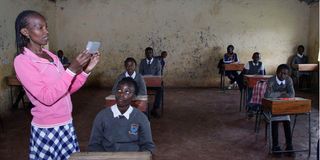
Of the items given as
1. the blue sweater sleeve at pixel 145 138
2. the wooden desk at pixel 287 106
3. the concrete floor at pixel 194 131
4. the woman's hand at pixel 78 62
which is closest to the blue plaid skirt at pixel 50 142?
the woman's hand at pixel 78 62

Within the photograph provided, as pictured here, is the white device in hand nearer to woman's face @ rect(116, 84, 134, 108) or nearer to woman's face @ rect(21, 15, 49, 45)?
woman's face @ rect(21, 15, 49, 45)

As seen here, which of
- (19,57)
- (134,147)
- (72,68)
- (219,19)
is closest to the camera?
(72,68)

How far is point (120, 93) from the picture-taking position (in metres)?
2.39

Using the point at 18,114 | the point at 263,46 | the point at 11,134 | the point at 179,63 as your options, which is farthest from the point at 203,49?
the point at 11,134

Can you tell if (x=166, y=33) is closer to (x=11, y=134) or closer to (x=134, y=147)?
(x=11, y=134)

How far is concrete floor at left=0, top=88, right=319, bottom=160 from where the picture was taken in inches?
163

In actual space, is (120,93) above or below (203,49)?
below

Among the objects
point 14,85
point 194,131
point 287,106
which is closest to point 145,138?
point 287,106

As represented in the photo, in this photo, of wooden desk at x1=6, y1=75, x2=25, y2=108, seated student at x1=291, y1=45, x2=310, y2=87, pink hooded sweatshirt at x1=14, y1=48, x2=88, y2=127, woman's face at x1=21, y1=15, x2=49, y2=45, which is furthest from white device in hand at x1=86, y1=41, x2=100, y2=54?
seated student at x1=291, y1=45, x2=310, y2=87

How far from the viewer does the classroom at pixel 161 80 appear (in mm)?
1705

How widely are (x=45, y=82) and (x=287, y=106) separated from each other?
3.18 meters

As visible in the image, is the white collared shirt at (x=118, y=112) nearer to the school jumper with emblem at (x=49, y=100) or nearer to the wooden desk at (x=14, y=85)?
the school jumper with emblem at (x=49, y=100)

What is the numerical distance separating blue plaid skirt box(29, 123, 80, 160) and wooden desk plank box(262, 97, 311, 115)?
279 cm

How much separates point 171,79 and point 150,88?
4.36 m
